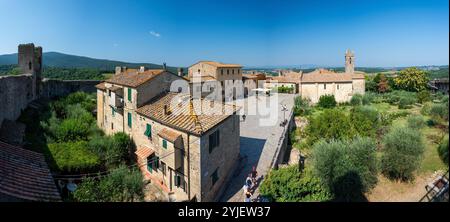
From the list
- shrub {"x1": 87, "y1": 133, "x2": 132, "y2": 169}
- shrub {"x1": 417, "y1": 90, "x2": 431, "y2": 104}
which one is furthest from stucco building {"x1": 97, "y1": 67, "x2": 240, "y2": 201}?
shrub {"x1": 417, "y1": 90, "x2": 431, "y2": 104}

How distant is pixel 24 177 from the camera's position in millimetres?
6758

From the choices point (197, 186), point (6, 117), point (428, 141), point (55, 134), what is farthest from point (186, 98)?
point (428, 141)

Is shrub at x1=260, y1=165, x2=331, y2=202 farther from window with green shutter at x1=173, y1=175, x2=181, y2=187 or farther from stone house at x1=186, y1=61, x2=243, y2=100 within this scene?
stone house at x1=186, y1=61, x2=243, y2=100

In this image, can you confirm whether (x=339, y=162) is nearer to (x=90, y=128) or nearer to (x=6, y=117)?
(x=90, y=128)

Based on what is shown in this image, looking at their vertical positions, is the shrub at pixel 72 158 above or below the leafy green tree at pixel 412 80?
below

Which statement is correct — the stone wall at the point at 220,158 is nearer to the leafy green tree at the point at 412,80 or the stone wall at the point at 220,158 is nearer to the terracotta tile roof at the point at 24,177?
the terracotta tile roof at the point at 24,177

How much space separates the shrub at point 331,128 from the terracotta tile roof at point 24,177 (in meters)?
16.2

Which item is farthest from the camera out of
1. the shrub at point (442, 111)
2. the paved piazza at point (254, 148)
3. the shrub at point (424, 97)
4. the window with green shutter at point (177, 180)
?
the shrub at point (424, 97)

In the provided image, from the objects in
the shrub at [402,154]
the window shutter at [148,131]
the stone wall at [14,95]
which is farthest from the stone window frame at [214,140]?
the stone wall at [14,95]

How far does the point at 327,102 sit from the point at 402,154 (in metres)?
25.0

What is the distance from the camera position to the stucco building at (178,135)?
37.8 ft

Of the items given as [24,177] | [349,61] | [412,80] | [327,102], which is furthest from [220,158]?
[349,61]

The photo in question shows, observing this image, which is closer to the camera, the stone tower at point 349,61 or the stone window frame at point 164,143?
the stone window frame at point 164,143
